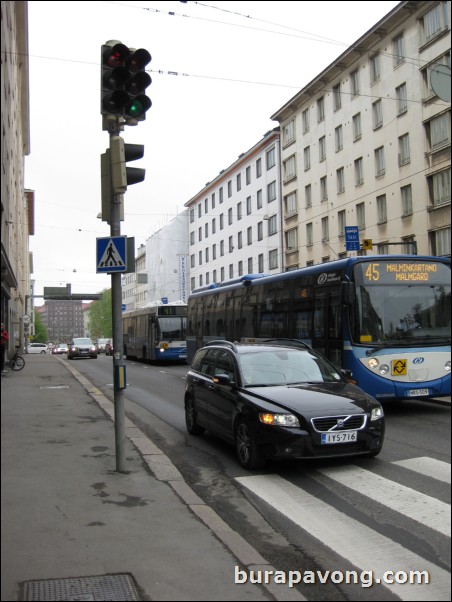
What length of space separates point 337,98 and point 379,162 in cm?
654

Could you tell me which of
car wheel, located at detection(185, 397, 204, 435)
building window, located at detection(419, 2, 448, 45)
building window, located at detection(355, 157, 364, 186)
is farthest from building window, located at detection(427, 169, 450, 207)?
car wheel, located at detection(185, 397, 204, 435)

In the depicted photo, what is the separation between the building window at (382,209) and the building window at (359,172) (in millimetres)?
2118

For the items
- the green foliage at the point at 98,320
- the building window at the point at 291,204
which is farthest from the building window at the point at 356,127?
the green foliage at the point at 98,320

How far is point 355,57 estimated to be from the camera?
33.3 meters

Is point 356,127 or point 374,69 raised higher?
point 374,69

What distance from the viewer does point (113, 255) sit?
6.24 meters

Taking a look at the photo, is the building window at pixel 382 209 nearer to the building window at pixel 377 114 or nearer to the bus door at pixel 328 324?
the building window at pixel 377 114

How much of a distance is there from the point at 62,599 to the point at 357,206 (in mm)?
33464

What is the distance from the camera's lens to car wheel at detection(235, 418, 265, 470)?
21.7 ft

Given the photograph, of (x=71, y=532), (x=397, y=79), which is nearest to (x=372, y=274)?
(x=71, y=532)

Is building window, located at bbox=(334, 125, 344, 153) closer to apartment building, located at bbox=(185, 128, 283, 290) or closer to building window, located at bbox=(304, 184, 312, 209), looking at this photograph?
building window, located at bbox=(304, 184, 312, 209)

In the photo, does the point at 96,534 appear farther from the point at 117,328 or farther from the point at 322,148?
the point at 322,148

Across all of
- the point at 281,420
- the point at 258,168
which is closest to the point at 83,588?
the point at 281,420

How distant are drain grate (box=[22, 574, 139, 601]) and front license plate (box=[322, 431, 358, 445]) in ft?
11.0
